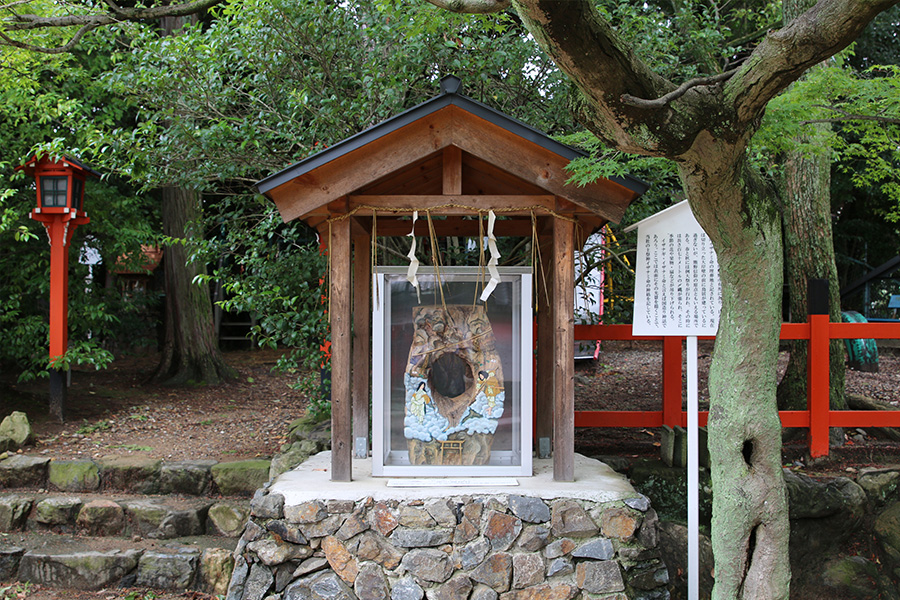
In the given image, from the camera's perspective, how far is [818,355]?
5172 millimetres

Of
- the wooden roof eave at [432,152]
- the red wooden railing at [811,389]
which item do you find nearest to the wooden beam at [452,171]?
the wooden roof eave at [432,152]

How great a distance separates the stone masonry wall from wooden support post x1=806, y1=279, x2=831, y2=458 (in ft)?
7.21

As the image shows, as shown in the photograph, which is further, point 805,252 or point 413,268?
point 805,252

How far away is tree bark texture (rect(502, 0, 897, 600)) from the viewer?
254 cm

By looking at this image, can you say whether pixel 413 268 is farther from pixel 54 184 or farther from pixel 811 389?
pixel 54 184

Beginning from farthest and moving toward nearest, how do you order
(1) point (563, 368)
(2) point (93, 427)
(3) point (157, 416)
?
1. (3) point (157, 416)
2. (2) point (93, 427)
3. (1) point (563, 368)

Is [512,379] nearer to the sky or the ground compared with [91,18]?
nearer to the ground

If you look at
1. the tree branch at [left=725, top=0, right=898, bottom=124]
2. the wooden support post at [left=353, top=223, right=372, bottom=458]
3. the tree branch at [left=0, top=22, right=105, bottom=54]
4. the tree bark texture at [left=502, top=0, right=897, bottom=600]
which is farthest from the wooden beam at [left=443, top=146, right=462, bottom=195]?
the tree branch at [left=0, top=22, right=105, bottom=54]

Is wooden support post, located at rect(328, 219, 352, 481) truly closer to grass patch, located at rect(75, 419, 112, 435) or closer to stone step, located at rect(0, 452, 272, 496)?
stone step, located at rect(0, 452, 272, 496)

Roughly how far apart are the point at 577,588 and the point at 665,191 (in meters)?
3.83

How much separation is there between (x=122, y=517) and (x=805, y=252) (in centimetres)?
655

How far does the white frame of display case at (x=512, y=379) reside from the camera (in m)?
4.33

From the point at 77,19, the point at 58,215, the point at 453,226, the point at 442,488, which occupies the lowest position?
the point at 442,488

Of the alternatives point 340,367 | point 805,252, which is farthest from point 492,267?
point 805,252
